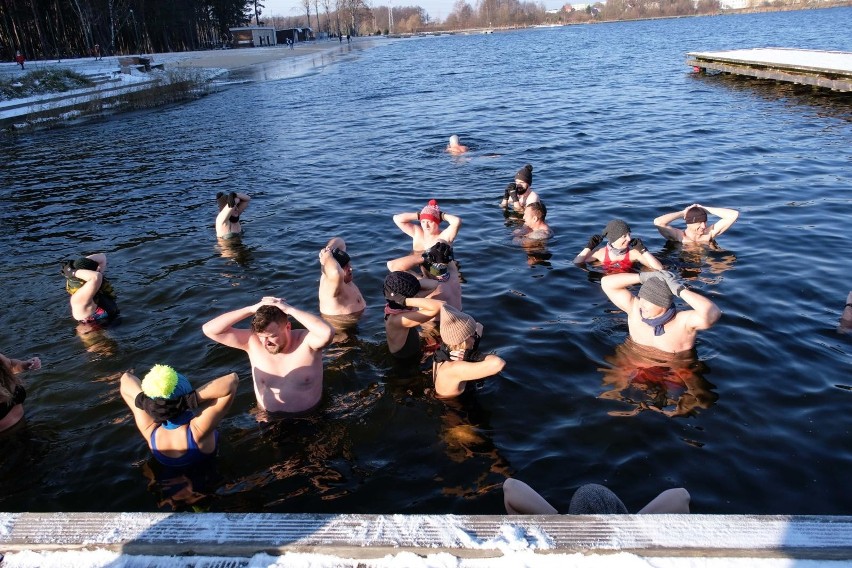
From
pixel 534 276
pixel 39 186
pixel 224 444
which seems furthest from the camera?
pixel 39 186

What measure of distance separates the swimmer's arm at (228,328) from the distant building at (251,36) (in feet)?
271

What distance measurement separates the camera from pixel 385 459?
4.89 metres

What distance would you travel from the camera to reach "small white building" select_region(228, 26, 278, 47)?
256 feet

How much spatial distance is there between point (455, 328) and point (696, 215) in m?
5.41

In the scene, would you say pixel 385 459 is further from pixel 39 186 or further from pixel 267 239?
pixel 39 186

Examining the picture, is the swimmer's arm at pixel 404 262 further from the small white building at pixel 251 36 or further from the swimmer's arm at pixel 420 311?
the small white building at pixel 251 36

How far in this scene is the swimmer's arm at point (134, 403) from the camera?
434 centimetres

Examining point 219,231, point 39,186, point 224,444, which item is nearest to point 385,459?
point 224,444

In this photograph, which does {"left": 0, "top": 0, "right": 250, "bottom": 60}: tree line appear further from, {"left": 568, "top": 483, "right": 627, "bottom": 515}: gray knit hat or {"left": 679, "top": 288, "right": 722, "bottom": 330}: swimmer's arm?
{"left": 568, "top": 483, "right": 627, "bottom": 515}: gray knit hat

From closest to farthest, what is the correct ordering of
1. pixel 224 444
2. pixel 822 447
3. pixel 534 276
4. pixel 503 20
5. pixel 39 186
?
pixel 822 447
pixel 224 444
pixel 534 276
pixel 39 186
pixel 503 20

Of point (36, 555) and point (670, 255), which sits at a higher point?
point (36, 555)

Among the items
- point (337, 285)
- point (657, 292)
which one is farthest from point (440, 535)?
point (337, 285)

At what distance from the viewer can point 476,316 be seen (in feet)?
23.9

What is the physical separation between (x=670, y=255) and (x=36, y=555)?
821 cm
